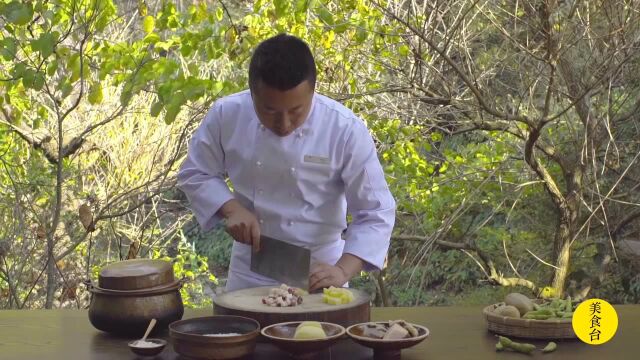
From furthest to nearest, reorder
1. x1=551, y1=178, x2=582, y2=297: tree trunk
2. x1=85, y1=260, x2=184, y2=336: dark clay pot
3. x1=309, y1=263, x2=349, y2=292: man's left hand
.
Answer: x1=551, y1=178, x2=582, y2=297: tree trunk < x1=309, y1=263, x2=349, y2=292: man's left hand < x1=85, y1=260, x2=184, y2=336: dark clay pot

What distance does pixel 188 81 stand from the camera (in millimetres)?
3830

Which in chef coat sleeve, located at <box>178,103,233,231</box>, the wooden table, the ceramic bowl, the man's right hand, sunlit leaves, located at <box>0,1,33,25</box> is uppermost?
sunlit leaves, located at <box>0,1,33,25</box>

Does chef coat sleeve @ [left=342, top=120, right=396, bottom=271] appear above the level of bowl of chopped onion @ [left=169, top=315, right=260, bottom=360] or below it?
above

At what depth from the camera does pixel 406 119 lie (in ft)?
16.3

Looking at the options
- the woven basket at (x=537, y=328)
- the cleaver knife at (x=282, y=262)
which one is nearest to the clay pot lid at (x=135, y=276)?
the cleaver knife at (x=282, y=262)

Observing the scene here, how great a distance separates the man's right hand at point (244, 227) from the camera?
8.58ft

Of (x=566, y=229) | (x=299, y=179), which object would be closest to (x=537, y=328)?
(x=299, y=179)

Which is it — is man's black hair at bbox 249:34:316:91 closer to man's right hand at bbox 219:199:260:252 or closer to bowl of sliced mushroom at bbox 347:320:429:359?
man's right hand at bbox 219:199:260:252

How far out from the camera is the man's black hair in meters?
2.38

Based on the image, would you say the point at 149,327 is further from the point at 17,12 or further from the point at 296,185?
the point at 17,12

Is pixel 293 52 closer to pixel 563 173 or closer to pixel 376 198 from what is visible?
pixel 376 198

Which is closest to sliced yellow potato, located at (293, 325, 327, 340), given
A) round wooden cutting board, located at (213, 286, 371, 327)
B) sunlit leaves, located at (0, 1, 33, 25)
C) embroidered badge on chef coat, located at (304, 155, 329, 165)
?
round wooden cutting board, located at (213, 286, 371, 327)

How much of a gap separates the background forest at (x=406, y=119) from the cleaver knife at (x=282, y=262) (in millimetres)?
1159

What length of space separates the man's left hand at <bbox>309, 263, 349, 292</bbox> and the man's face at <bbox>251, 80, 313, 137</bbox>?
0.42 metres
